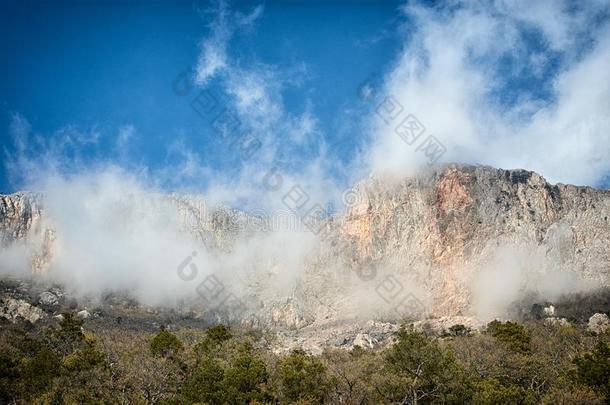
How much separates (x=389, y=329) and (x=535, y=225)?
206 feet

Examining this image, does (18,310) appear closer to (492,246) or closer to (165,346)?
(165,346)

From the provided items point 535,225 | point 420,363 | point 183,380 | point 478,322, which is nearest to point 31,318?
point 183,380

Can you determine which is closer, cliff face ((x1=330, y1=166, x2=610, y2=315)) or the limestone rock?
cliff face ((x1=330, y1=166, x2=610, y2=315))

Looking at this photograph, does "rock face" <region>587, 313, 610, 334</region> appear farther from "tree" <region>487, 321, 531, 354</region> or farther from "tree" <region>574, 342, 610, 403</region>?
"tree" <region>574, 342, 610, 403</region>

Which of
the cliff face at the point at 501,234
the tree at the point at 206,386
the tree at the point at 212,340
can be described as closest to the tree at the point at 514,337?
the tree at the point at 206,386

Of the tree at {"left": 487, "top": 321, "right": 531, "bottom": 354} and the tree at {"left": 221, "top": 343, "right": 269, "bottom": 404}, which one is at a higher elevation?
the tree at {"left": 221, "top": 343, "right": 269, "bottom": 404}

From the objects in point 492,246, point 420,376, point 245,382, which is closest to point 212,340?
point 245,382

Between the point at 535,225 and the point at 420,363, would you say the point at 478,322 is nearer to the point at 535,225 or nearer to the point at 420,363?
the point at 535,225

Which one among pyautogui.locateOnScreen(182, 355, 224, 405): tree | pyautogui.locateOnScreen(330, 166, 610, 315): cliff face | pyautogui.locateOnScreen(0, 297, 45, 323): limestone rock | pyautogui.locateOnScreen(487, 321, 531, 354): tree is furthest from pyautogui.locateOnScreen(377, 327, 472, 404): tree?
pyautogui.locateOnScreen(0, 297, 45, 323): limestone rock

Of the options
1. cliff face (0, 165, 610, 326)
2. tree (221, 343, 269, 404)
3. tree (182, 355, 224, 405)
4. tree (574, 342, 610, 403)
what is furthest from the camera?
cliff face (0, 165, 610, 326)

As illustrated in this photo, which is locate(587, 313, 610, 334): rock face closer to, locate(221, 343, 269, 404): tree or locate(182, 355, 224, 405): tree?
locate(221, 343, 269, 404): tree

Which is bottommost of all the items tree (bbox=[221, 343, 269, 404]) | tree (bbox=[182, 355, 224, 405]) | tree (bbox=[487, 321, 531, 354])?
tree (bbox=[487, 321, 531, 354])

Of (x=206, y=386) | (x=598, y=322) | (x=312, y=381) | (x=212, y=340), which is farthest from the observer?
(x=598, y=322)

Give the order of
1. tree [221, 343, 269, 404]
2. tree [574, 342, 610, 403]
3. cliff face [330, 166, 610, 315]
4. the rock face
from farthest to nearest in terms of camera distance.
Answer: cliff face [330, 166, 610, 315] → the rock face → tree [221, 343, 269, 404] → tree [574, 342, 610, 403]
